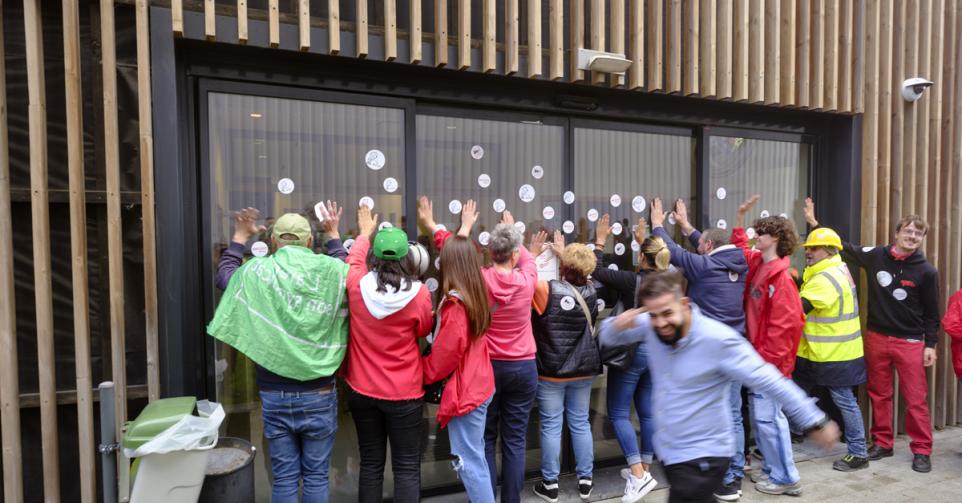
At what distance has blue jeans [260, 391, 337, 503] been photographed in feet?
10.8

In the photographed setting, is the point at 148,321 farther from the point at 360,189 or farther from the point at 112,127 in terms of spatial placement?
the point at 360,189

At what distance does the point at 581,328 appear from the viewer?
4148 millimetres

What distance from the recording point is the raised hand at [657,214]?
508 cm

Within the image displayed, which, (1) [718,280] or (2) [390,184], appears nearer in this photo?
(2) [390,184]

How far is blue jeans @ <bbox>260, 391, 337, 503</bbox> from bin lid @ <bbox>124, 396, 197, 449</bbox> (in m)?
0.58

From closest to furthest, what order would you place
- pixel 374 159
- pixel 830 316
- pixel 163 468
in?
pixel 163 468 < pixel 374 159 < pixel 830 316

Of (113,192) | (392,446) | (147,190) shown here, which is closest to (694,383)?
(392,446)

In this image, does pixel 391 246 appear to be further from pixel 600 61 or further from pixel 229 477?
pixel 600 61

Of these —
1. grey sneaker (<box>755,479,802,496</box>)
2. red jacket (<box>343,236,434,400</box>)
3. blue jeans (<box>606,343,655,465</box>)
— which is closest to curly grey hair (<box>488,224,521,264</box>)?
red jacket (<box>343,236,434,400</box>)

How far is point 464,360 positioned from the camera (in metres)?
3.56

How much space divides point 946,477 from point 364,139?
17.4 ft

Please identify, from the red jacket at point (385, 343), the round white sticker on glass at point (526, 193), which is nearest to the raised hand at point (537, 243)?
the round white sticker on glass at point (526, 193)

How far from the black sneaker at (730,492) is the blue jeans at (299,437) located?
2848mm

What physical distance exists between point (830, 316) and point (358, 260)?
12.3 ft
